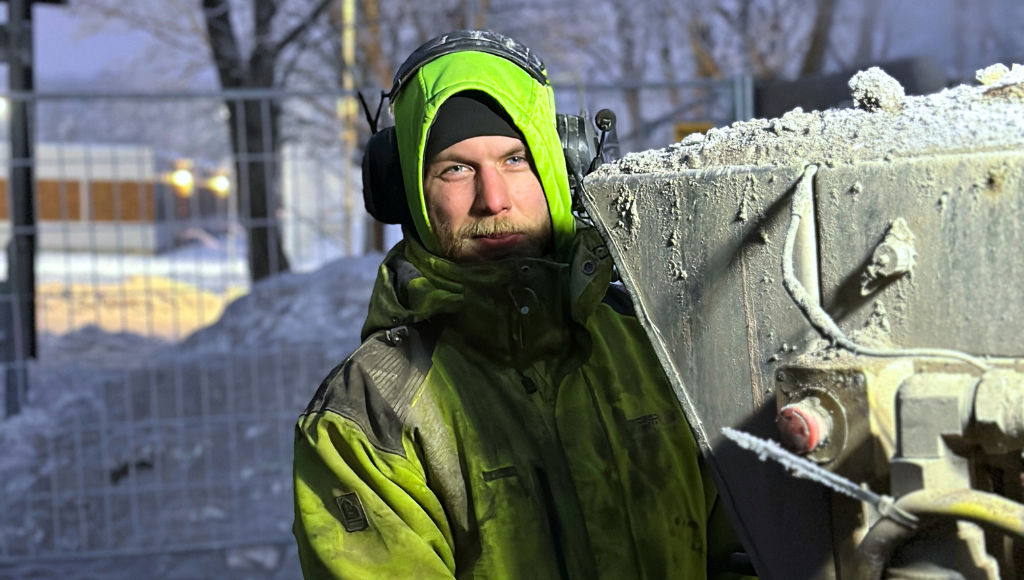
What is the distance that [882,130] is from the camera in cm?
118

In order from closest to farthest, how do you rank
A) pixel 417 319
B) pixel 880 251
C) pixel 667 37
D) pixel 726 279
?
pixel 880 251
pixel 726 279
pixel 417 319
pixel 667 37

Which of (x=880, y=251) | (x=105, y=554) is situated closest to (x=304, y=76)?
(x=105, y=554)

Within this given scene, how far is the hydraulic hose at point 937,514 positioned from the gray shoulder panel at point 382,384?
893mm

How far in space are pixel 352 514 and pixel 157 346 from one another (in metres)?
5.32

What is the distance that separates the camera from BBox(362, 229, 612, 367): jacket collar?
1.75 meters

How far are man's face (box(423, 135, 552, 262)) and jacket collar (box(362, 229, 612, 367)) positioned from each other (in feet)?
0.18

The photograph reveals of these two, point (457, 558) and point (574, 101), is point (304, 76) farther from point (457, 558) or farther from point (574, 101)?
point (457, 558)

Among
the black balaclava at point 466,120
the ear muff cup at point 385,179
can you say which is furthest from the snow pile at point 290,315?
the black balaclava at point 466,120

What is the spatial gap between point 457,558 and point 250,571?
3.52 m

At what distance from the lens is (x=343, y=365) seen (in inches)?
74.7

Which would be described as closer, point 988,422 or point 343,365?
point 988,422

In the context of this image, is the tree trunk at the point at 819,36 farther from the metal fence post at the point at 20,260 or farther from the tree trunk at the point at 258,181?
the metal fence post at the point at 20,260

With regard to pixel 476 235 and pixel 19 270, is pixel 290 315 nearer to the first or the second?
pixel 19 270

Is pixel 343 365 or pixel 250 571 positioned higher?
pixel 343 365
